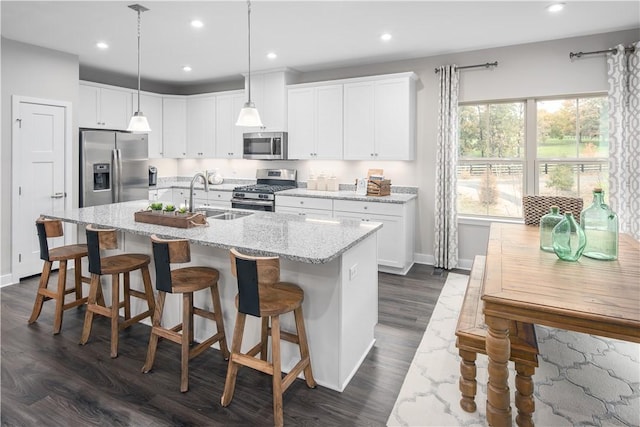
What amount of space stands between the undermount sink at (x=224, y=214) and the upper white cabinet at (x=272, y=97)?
2.45 m

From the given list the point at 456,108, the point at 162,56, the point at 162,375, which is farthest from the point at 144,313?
the point at 456,108

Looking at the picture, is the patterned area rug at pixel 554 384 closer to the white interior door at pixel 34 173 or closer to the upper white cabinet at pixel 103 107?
the white interior door at pixel 34 173

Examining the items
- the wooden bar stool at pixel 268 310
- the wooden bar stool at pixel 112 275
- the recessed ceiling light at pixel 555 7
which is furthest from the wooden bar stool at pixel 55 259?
the recessed ceiling light at pixel 555 7

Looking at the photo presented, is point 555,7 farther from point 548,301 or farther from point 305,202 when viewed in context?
point 305,202

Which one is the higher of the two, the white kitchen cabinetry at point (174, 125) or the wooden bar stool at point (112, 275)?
the white kitchen cabinetry at point (174, 125)

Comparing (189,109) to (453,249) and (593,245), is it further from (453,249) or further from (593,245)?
(593,245)

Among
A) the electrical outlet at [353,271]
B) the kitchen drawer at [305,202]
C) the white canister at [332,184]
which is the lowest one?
the electrical outlet at [353,271]

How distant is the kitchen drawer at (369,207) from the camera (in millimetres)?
4665

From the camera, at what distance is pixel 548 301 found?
1.58 meters

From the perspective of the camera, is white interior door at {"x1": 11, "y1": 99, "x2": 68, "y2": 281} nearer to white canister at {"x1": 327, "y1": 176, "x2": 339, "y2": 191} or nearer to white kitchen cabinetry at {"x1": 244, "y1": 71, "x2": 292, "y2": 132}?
white kitchen cabinetry at {"x1": 244, "y1": 71, "x2": 292, "y2": 132}

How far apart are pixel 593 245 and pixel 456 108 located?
2920 millimetres

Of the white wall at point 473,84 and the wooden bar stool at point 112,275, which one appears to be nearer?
the wooden bar stool at point 112,275

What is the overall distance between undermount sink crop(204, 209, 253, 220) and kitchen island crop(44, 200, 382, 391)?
1.08 ft

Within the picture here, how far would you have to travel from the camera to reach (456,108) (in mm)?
4781
